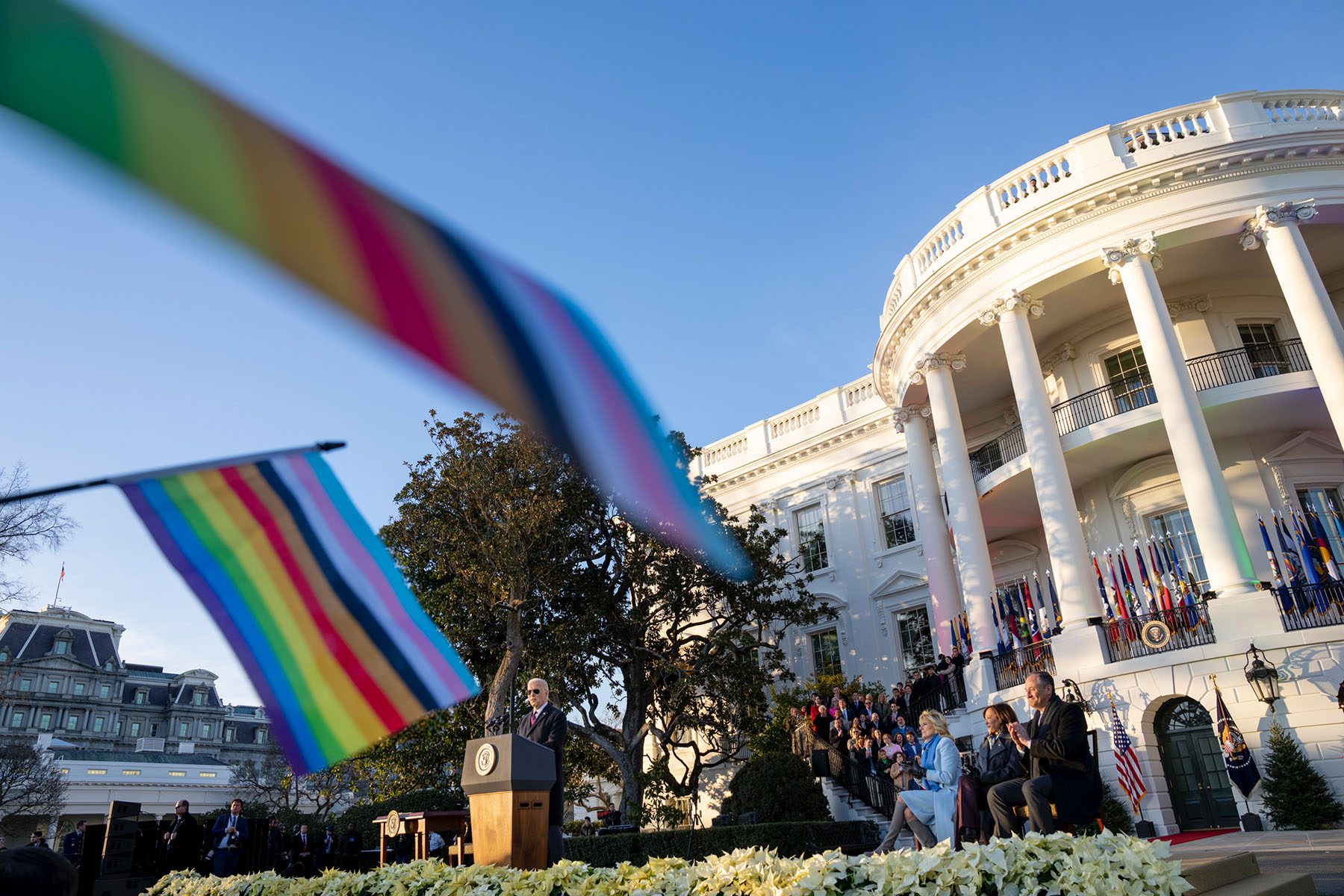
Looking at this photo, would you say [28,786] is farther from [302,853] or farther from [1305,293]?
[1305,293]

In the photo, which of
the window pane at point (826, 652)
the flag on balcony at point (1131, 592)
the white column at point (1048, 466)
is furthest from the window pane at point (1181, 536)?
the window pane at point (826, 652)

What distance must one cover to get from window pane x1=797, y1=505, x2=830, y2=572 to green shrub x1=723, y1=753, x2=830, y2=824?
36.5 ft

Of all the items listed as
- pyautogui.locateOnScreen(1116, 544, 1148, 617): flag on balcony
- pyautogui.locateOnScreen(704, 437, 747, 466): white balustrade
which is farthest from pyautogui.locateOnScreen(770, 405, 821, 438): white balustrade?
pyautogui.locateOnScreen(1116, 544, 1148, 617): flag on balcony

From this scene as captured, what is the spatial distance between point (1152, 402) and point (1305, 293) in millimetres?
4055

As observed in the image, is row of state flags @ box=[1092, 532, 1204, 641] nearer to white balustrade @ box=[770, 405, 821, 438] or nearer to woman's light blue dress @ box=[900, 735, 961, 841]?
woman's light blue dress @ box=[900, 735, 961, 841]

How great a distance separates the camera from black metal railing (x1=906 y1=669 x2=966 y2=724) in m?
20.1

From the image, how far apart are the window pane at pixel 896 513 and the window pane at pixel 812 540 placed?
2.26m

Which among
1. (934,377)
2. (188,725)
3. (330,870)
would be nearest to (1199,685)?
(934,377)

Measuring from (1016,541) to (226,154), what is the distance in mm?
25057

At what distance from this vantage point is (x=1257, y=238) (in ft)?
59.3

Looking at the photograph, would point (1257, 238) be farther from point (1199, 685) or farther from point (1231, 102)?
point (1199, 685)

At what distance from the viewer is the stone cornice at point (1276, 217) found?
1759 cm

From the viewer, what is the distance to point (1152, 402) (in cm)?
2019

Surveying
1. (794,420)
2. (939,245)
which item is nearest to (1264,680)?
(939,245)
